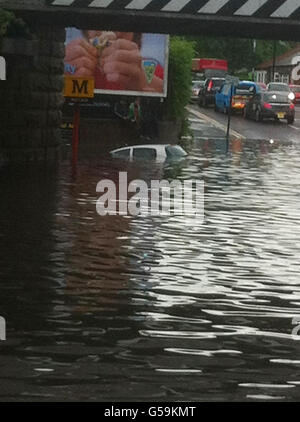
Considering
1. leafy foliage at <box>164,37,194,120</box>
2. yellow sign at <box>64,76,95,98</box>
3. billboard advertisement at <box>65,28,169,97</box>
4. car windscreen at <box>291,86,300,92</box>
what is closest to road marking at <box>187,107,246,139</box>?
leafy foliage at <box>164,37,194,120</box>

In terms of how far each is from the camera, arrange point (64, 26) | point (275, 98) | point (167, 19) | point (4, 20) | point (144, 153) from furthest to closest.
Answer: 1. point (275, 98)
2. point (144, 153)
3. point (64, 26)
4. point (4, 20)
5. point (167, 19)

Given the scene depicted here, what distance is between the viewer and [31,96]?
1212 inches

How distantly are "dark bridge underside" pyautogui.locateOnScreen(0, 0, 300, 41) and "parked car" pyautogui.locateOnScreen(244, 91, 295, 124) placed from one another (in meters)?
33.8

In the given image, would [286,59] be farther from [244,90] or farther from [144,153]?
[144,153]

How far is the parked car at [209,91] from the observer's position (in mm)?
72812

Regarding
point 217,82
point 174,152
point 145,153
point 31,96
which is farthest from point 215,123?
point 31,96

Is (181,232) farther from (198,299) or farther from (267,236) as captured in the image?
(198,299)

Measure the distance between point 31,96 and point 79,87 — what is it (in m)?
1.21

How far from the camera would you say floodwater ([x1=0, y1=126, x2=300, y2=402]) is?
9.33 meters

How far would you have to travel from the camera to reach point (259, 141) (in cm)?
5150

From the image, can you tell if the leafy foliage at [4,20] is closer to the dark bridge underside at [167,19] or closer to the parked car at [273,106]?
the dark bridge underside at [167,19]

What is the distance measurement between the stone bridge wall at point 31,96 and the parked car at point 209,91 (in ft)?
134

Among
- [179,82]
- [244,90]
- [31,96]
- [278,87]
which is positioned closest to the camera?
[31,96]

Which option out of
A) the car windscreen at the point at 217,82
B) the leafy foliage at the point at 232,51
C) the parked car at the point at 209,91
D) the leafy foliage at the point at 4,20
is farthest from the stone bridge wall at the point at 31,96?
the leafy foliage at the point at 232,51
